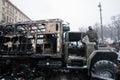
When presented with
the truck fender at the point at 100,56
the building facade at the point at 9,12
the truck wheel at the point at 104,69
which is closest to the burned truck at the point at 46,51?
the truck fender at the point at 100,56

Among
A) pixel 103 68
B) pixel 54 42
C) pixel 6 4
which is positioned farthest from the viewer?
pixel 6 4

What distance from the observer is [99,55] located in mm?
10133

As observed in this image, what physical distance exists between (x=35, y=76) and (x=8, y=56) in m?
1.49

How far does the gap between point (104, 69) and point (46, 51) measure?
8.41ft

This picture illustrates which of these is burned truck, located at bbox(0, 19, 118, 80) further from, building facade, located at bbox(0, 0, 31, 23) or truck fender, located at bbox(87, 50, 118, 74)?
building facade, located at bbox(0, 0, 31, 23)

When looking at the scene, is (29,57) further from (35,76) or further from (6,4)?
(6,4)

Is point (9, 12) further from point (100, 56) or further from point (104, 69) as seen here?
point (104, 69)

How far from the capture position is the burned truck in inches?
399

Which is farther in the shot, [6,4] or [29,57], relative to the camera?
[6,4]

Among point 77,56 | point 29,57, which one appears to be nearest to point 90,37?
point 77,56

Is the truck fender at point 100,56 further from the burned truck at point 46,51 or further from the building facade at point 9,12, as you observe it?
the building facade at point 9,12

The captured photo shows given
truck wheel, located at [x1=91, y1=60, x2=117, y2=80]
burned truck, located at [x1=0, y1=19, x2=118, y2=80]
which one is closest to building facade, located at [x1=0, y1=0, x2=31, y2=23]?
burned truck, located at [x1=0, y1=19, x2=118, y2=80]

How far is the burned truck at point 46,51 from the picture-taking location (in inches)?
399

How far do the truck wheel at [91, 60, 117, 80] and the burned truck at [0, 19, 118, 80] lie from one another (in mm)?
121
